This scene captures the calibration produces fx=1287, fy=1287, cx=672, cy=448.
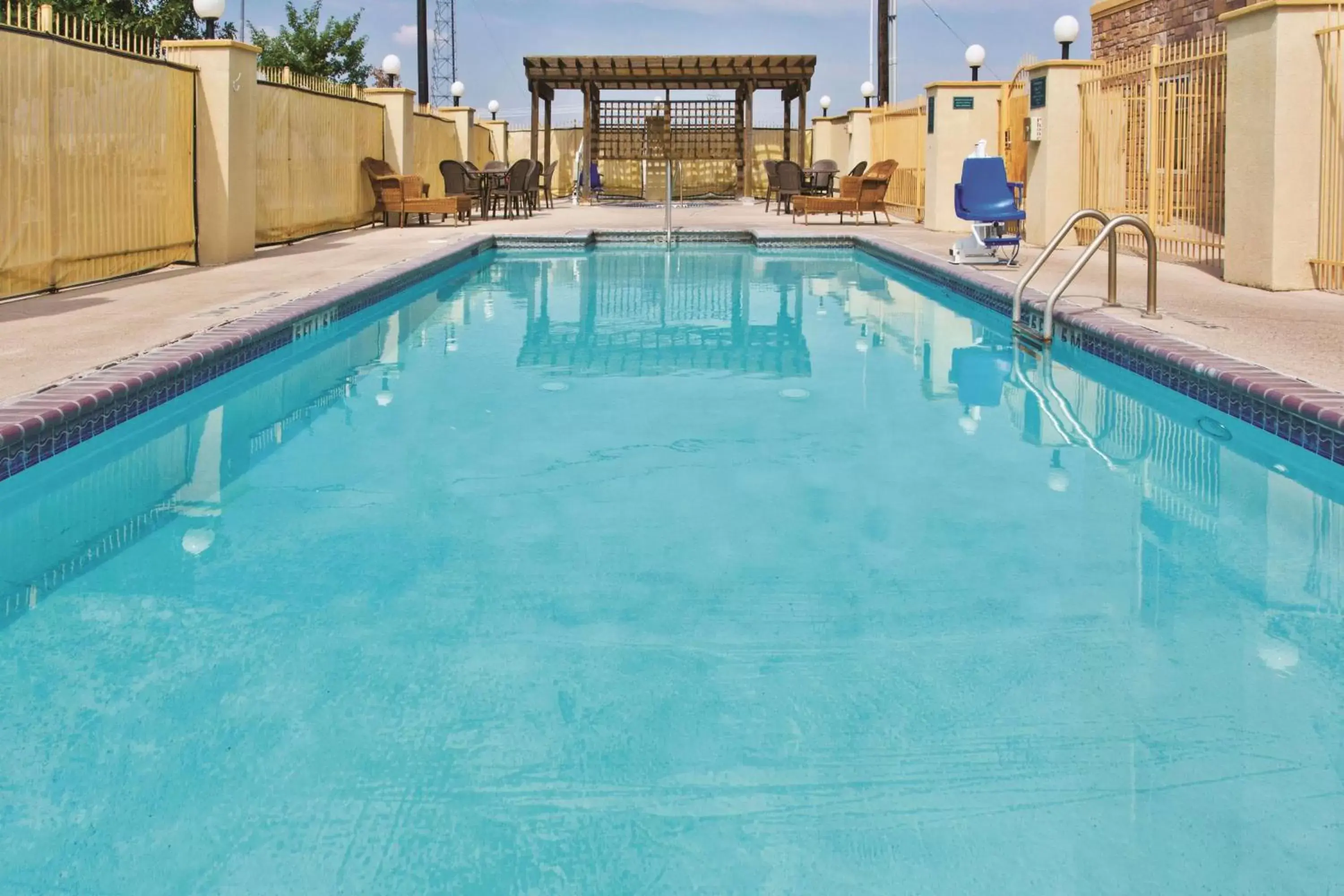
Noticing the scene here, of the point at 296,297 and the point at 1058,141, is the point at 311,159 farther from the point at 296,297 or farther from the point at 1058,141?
the point at 1058,141

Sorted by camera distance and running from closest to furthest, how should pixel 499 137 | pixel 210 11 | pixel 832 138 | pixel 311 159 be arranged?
pixel 210 11 < pixel 311 159 < pixel 832 138 < pixel 499 137

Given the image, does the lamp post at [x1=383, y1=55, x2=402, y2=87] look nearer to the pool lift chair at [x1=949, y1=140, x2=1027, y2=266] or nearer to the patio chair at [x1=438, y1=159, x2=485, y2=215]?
the patio chair at [x1=438, y1=159, x2=485, y2=215]

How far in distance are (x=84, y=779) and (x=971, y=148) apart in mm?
15694

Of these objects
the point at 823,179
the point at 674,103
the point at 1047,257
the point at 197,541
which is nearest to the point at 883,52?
the point at 823,179

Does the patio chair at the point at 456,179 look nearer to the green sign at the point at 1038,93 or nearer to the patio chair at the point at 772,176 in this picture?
the patio chair at the point at 772,176

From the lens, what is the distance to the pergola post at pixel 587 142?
2669cm

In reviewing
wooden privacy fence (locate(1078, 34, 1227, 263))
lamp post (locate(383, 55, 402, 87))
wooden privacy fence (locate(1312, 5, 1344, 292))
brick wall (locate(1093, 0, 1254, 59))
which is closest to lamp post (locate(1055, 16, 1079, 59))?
wooden privacy fence (locate(1078, 34, 1227, 263))

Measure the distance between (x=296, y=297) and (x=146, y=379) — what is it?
124 inches

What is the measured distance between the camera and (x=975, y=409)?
609cm

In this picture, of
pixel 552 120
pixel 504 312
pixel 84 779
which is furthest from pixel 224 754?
pixel 552 120

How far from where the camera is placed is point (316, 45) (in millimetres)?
42281

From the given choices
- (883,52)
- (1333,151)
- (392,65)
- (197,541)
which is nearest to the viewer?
(197,541)

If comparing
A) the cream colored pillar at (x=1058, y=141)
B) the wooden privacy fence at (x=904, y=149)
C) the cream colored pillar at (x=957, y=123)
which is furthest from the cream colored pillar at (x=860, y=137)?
the cream colored pillar at (x=1058, y=141)

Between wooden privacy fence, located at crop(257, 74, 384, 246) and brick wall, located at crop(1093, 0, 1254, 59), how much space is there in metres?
10.3
